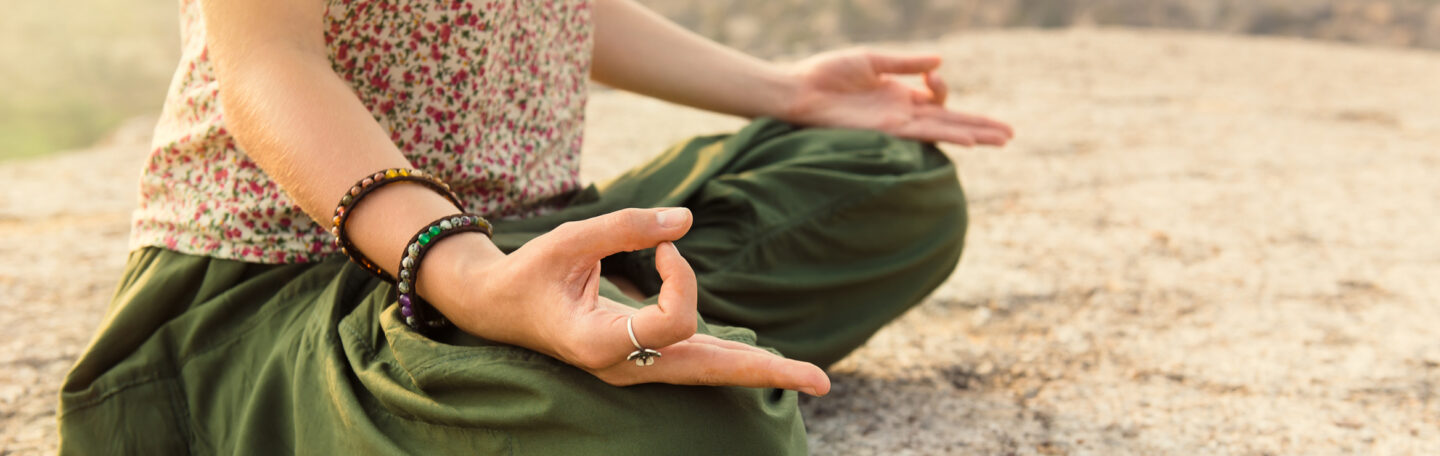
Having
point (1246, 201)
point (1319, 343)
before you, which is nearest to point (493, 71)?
point (1319, 343)

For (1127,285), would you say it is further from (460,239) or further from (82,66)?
(82,66)

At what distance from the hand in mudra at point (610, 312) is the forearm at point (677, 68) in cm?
56

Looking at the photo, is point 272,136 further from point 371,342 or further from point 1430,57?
point 1430,57

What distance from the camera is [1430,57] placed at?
12.9 ft

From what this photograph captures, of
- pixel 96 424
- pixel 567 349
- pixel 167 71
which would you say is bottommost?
pixel 167 71

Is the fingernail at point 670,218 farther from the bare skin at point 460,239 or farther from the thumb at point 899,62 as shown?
the thumb at point 899,62

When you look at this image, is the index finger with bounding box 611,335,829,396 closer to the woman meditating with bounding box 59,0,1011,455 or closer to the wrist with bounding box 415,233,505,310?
the woman meditating with bounding box 59,0,1011,455

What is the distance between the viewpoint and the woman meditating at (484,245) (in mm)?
701

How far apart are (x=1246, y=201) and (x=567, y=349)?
1.67 meters

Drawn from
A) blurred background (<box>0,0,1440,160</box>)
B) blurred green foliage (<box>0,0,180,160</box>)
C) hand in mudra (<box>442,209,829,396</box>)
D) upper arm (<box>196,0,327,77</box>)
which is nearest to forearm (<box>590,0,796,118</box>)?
upper arm (<box>196,0,327,77</box>)

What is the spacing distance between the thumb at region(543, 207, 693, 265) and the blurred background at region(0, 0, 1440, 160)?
303cm

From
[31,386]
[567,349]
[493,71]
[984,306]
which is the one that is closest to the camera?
[567,349]

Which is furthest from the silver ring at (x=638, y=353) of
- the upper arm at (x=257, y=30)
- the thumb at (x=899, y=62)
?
the thumb at (x=899, y=62)

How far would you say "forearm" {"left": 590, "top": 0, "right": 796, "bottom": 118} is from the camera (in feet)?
4.00
